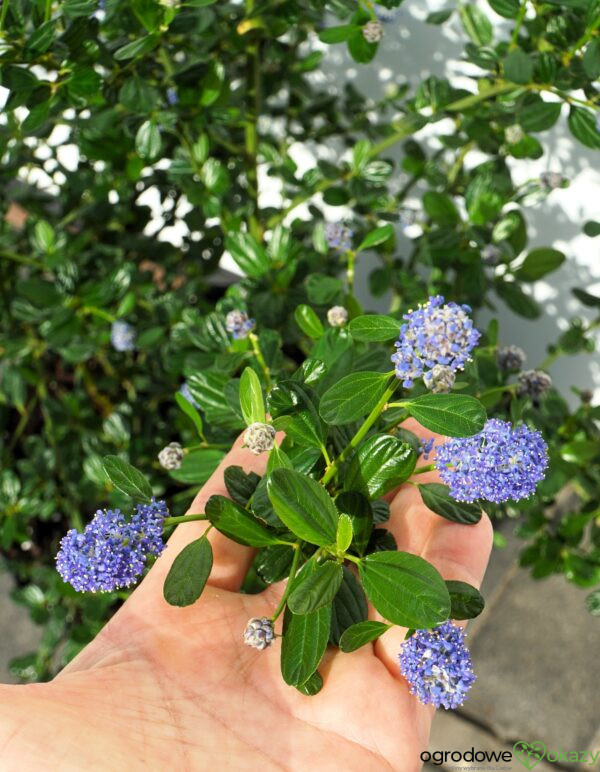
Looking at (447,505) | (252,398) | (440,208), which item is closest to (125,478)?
(252,398)

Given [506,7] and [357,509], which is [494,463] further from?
[506,7]

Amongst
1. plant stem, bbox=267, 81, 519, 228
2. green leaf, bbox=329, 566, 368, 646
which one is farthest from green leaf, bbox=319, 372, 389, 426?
plant stem, bbox=267, 81, 519, 228

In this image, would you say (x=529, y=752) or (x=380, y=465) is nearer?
(x=380, y=465)

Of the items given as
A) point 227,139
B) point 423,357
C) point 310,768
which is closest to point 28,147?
point 227,139

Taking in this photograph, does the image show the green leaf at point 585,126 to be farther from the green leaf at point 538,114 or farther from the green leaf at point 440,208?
the green leaf at point 440,208

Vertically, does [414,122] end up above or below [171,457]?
above

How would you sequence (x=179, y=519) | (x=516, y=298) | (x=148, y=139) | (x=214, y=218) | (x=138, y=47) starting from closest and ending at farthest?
(x=179, y=519) → (x=138, y=47) → (x=148, y=139) → (x=516, y=298) → (x=214, y=218)

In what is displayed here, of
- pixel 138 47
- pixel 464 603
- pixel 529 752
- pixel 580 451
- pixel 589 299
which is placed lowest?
pixel 529 752

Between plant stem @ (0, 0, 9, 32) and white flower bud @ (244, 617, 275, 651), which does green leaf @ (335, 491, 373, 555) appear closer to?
white flower bud @ (244, 617, 275, 651)
